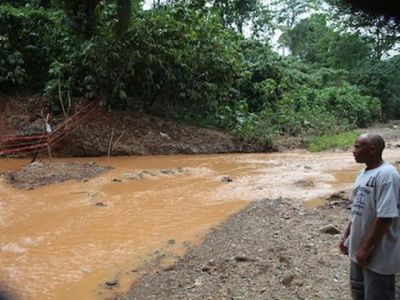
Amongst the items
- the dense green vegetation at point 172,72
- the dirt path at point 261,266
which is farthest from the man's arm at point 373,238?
the dense green vegetation at point 172,72

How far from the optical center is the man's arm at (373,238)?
8.50 ft

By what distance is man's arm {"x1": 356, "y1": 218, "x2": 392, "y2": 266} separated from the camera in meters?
2.59

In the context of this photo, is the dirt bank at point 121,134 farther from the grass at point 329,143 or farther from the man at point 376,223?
the man at point 376,223

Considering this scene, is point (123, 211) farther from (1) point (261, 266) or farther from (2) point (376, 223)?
(2) point (376, 223)

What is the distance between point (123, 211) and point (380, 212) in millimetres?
5445

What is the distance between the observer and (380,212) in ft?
8.46

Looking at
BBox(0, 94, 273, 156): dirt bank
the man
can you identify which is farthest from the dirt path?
BBox(0, 94, 273, 156): dirt bank

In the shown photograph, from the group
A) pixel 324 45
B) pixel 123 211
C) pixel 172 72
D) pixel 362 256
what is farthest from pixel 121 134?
pixel 324 45

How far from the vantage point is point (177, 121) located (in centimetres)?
1580

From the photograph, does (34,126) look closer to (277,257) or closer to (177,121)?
(177,121)

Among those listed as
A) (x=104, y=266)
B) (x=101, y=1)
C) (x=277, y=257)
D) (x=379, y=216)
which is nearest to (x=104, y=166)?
(x=104, y=266)

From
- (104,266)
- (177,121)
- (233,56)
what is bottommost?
(104,266)

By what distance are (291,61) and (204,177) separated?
636 inches

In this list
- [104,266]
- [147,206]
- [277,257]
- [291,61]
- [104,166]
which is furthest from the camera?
[291,61]
